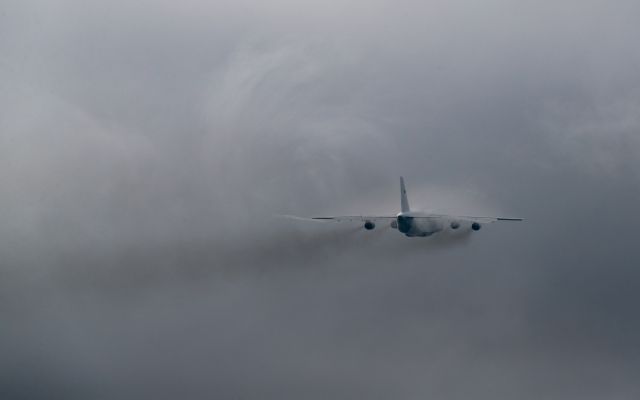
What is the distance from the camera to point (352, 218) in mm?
96000

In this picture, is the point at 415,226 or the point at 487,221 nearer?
the point at 415,226

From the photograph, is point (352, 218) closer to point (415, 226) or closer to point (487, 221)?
point (415, 226)

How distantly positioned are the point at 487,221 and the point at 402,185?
974cm

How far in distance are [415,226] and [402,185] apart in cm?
947

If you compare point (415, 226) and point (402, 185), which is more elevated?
point (402, 185)

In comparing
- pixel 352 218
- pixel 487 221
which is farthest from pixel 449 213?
pixel 352 218

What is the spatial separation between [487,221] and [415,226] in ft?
33.1

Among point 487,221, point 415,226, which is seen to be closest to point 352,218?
point 415,226

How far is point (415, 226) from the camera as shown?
306 feet

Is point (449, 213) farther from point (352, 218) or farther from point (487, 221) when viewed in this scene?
point (352, 218)

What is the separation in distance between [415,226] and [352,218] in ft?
21.8

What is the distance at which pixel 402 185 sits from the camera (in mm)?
101875

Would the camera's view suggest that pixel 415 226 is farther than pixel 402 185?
No

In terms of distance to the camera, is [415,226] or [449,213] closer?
[415,226]
